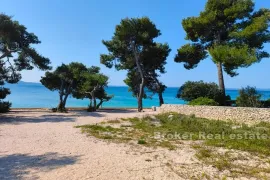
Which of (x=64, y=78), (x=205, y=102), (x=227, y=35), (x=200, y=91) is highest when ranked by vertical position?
(x=227, y=35)

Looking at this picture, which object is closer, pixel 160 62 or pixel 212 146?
pixel 212 146

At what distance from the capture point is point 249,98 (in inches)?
572

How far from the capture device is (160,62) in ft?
80.9

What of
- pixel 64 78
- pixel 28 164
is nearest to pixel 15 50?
pixel 64 78

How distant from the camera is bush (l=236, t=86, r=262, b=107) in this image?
1432cm

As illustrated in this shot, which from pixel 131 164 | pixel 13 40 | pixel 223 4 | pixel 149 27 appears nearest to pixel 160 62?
pixel 149 27

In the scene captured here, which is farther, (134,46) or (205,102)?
(134,46)

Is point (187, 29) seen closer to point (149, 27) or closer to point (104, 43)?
point (149, 27)

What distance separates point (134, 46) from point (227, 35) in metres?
9.13

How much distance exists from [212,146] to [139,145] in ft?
8.23

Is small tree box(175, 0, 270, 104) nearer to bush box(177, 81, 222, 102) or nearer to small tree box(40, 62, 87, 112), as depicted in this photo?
bush box(177, 81, 222, 102)

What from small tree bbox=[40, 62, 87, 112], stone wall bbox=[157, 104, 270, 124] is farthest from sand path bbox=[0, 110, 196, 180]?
small tree bbox=[40, 62, 87, 112]

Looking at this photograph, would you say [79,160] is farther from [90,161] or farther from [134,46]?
[134,46]

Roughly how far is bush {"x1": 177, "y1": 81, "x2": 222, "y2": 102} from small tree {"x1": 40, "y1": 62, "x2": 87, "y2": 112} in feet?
38.7
